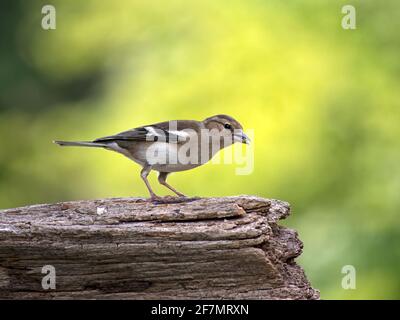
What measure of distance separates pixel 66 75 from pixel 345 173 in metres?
3.93

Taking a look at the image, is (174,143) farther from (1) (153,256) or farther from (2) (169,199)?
(1) (153,256)

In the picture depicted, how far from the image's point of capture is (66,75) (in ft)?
35.4

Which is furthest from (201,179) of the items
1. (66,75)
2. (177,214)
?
(177,214)

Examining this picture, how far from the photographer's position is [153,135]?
249 inches

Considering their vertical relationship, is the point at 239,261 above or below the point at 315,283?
above

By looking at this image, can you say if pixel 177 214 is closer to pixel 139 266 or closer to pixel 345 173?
pixel 139 266

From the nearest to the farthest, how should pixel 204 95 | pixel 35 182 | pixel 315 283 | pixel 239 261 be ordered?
pixel 239 261
pixel 315 283
pixel 204 95
pixel 35 182

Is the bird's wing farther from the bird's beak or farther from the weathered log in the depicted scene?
the weathered log

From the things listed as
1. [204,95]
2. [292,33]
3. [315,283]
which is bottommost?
[315,283]

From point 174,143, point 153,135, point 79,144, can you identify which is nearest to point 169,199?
point 174,143

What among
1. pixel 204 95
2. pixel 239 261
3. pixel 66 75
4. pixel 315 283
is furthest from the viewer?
pixel 66 75

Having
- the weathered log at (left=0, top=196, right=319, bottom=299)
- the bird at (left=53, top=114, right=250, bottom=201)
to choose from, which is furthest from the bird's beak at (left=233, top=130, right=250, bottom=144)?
the weathered log at (left=0, top=196, right=319, bottom=299)

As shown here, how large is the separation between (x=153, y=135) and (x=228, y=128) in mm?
565

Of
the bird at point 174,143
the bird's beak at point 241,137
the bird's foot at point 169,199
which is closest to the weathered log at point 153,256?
the bird's foot at point 169,199
